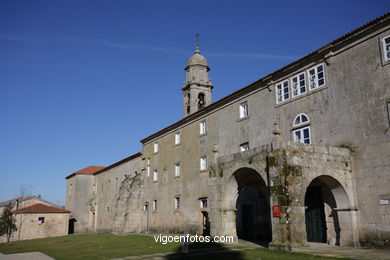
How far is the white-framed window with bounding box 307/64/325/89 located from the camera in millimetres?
17984

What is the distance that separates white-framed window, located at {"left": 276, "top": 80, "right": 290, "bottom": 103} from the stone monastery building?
57 millimetres

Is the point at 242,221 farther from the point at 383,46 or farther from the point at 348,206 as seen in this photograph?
the point at 383,46

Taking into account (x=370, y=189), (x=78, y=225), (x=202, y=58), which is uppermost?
(x=202, y=58)

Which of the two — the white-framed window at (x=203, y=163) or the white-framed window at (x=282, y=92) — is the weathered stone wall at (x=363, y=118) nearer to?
the white-framed window at (x=282, y=92)

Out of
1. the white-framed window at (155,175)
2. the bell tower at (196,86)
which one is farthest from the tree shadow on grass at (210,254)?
the bell tower at (196,86)

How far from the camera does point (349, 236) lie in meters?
15.4

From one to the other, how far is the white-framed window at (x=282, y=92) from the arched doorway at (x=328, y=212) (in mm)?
5273

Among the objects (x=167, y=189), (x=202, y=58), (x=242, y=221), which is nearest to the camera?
(x=242, y=221)

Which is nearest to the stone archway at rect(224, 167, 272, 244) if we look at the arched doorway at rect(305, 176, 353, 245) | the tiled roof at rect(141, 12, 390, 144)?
the arched doorway at rect(305, 176, 353, 245)

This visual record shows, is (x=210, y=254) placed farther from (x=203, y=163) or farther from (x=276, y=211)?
(x=203, y=163)

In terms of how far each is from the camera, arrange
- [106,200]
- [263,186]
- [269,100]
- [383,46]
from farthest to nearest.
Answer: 1. [106,200]
2. [269,100]
3. [263,186]
4. [383,46]

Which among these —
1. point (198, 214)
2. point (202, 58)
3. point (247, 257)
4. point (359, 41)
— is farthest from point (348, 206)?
point (202, 58)

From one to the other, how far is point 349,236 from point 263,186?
5.05 m

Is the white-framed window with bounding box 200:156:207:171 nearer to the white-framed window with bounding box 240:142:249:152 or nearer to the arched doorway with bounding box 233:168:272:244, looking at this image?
the arched doorway with bounding box 233:168:272:244
